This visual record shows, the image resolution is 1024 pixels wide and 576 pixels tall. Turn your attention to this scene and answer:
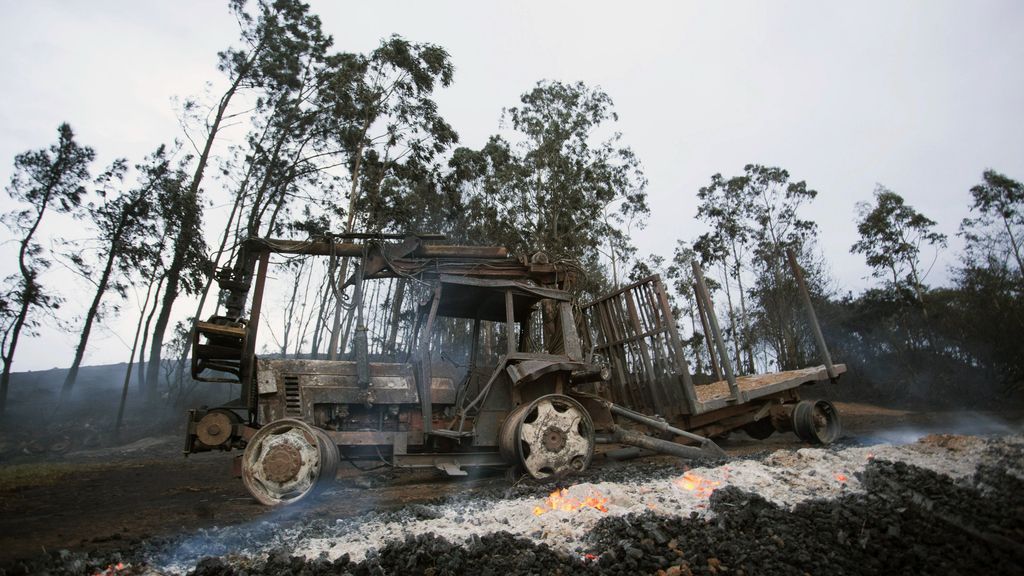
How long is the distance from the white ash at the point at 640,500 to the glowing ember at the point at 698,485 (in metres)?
0.02

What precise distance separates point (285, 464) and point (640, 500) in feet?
10.9

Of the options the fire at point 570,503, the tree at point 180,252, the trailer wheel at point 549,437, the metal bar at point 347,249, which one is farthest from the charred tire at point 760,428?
the tree at point 180,252

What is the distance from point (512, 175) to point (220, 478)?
739 inches

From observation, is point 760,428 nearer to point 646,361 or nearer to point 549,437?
point 646,361

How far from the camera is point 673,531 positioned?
3.51m

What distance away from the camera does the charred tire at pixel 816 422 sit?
25.9ft

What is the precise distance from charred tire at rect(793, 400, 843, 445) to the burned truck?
0.07ft

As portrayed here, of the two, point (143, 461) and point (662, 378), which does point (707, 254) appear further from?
point (143, 461)

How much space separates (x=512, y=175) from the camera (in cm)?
2528

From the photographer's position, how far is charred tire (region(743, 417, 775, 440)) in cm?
872

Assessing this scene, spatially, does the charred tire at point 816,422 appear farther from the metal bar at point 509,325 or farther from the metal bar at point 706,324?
the metal bar at point 509,325

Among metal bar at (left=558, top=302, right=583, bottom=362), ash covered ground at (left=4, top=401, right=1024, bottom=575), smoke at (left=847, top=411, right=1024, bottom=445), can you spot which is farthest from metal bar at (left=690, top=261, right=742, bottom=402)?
ash covered ground at (left=4, top=401, right=1024, bottom=575)

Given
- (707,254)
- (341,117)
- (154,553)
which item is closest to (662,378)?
(154,553)

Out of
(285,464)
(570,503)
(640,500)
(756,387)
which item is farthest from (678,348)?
(285,464)
